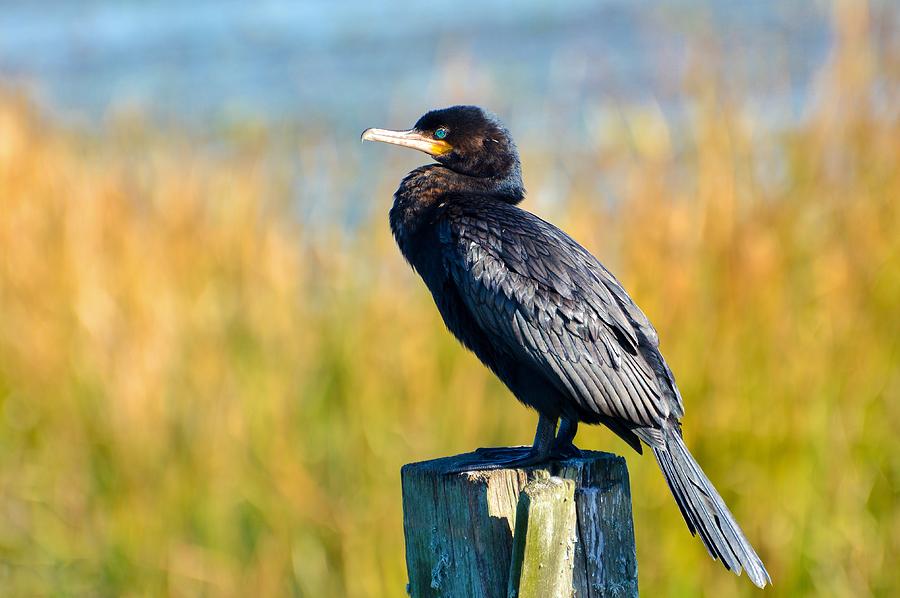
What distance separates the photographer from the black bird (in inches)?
130

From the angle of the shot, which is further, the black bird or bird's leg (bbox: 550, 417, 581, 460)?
bird's leg (bbox: 550, 417, 581, 460)

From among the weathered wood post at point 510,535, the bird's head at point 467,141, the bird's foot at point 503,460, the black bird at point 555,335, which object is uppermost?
the bird's head at point 467,141

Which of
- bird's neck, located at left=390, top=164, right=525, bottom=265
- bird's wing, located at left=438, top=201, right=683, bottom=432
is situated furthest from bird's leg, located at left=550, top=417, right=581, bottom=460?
bird's neck, located at left=390, top=164, right=525, bottom=265

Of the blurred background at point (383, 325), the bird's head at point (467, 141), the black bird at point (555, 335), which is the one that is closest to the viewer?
the black bird at point (555, 335)

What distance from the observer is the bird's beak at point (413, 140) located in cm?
416

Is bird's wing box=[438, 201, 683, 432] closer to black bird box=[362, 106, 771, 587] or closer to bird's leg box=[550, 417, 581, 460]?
black bird box=[362, 106, 771, 587]

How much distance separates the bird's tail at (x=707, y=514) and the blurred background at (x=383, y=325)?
4.87 ft

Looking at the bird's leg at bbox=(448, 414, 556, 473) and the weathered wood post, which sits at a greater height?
the bird's leg at bbox=(448, 414, 556, 473)

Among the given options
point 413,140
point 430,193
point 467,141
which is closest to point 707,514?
point 430,193

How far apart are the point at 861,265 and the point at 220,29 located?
46.9 ft

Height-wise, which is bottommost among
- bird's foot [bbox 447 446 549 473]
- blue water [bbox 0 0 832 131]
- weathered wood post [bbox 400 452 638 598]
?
weathered wood post [bbox 400 452 638 598]

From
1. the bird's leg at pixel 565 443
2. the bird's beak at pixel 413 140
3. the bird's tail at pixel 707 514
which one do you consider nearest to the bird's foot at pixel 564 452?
the bird's leg at pixel 565 443

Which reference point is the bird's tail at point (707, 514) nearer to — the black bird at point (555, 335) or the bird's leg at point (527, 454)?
the black bird at point (555, 335)

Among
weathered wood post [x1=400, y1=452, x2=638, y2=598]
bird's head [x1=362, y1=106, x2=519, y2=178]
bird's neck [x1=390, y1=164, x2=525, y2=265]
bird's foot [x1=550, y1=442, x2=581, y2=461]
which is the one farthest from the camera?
bird's head [x1=362, y1=106, x2=519, y2=178]
